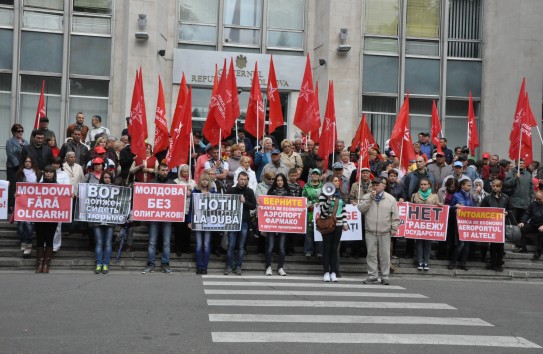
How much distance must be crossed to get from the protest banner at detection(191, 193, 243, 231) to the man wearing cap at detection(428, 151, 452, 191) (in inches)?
200

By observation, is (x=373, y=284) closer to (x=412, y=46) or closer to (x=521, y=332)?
(x=521, y=332)

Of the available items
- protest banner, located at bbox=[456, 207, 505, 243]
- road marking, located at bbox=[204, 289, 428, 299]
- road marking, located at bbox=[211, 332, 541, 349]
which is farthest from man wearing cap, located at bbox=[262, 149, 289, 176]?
road marking, located at bbox=[211, 332, 541, 349]

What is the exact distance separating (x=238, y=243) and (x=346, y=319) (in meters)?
5.54

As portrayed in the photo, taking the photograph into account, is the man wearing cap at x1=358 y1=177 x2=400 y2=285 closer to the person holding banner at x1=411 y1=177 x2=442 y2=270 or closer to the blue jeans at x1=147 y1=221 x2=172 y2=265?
the person holding banner at x1=411 y1=177 x2=442 y2=270

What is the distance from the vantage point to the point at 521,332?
9.75 meters

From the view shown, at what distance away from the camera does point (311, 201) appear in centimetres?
1592

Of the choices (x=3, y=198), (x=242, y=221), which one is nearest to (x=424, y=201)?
(x=242, y=221)

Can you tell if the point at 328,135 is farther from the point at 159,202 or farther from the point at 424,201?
the point at 159,202

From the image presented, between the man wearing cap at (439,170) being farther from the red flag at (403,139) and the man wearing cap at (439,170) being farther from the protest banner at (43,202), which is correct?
the protest banner at (43,202)

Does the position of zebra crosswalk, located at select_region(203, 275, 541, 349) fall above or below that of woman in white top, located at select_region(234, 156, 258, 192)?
below

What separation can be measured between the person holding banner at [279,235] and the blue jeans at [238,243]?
52 cm

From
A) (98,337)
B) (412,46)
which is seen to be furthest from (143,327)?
(412,46)

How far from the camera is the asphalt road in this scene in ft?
28.0

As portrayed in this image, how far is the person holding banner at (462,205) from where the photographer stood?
16.5 metres
